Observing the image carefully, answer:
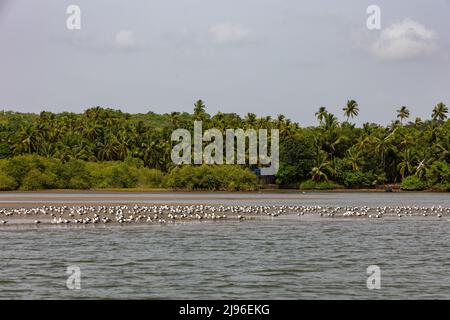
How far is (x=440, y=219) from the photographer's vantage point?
59.5 m

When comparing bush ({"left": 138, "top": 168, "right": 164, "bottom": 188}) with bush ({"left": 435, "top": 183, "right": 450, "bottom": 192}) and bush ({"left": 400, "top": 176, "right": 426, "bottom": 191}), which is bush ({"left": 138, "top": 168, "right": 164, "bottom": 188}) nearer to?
bush ({"left": 400, "top": 176, "right": 426, "bottom": 191})

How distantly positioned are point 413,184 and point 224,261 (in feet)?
349

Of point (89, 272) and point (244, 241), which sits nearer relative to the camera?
point (89, 272)

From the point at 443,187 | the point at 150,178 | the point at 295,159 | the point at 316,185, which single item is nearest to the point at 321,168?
the point at 316,185

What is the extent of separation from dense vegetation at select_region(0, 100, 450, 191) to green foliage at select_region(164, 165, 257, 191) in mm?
153

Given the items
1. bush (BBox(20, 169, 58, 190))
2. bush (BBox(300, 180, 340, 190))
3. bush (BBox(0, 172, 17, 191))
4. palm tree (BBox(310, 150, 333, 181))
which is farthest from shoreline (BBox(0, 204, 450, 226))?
bush (BBox(300, 180, 340, 190))

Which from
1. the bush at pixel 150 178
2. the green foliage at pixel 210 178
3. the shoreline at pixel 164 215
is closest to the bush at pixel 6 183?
the bush at pixel 150 178

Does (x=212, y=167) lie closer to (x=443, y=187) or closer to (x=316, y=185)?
(x=316, y=185)

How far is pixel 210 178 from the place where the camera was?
130375 mm

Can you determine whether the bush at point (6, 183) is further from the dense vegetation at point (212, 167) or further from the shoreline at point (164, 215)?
the shoreline at point (164, 215)

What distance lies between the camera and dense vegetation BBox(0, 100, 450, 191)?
422 ft
